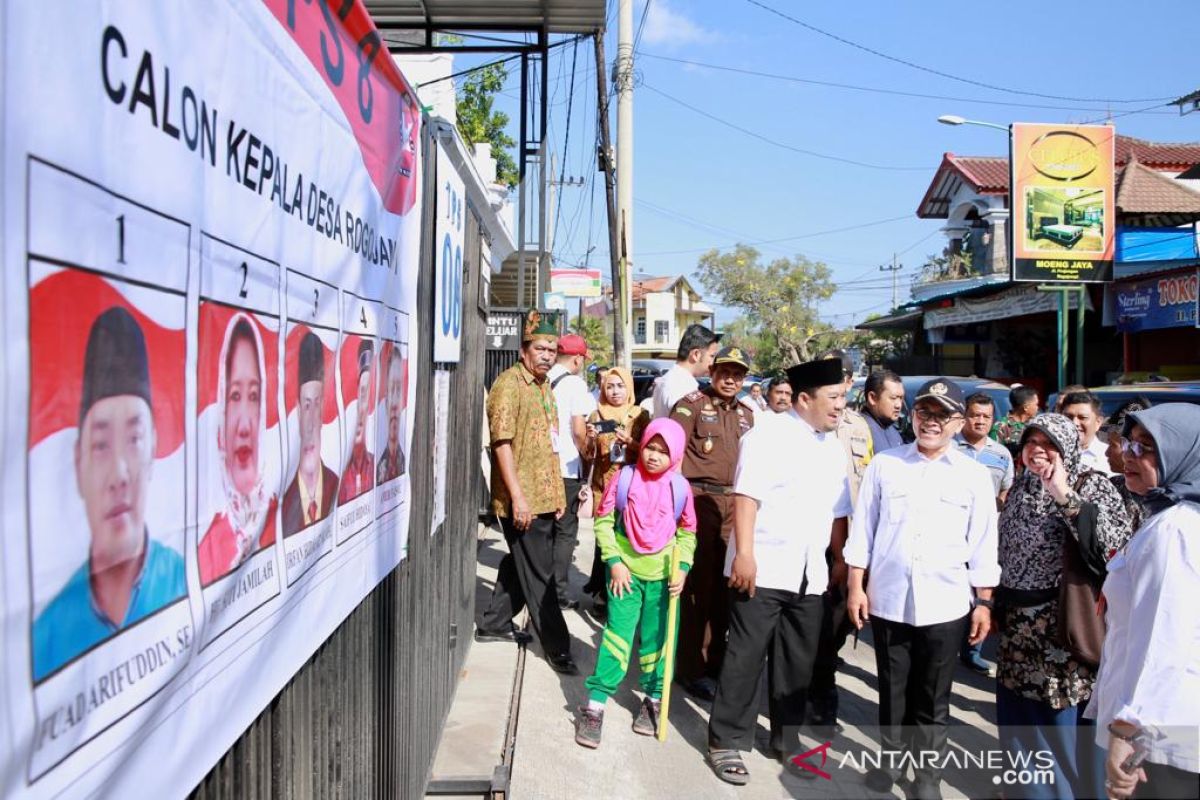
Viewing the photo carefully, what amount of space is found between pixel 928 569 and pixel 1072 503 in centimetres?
65

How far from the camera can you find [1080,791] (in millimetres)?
3600

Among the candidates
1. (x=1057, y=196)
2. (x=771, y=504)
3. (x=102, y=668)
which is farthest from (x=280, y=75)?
(x=1057, y=196)

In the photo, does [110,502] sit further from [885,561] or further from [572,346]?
[572,346]

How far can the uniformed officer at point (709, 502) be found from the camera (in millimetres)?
5469

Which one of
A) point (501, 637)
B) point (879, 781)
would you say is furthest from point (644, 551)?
point (501, 637)

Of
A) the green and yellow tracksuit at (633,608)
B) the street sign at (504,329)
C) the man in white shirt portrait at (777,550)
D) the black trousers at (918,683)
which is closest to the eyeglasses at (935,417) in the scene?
the man in white shirt portrait at (777,550)

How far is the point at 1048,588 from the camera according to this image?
400 cm

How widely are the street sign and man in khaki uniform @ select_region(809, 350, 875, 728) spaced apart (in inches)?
239

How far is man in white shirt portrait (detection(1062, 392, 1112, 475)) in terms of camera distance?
19.1 feet

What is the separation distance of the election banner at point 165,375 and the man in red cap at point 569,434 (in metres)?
3.77

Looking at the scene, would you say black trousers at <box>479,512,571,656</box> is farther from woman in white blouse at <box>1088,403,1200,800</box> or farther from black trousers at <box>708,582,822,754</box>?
woman in white blouse at <box>1088,403,1200,800</box>

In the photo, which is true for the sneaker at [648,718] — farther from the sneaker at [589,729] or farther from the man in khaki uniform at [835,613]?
the man in khaki uniform at [835,613]

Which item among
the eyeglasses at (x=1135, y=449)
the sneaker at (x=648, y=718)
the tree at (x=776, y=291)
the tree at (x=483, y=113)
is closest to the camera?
the eyeglasses at (x=1135, y=449)

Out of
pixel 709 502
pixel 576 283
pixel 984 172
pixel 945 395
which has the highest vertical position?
pixel 984 172
